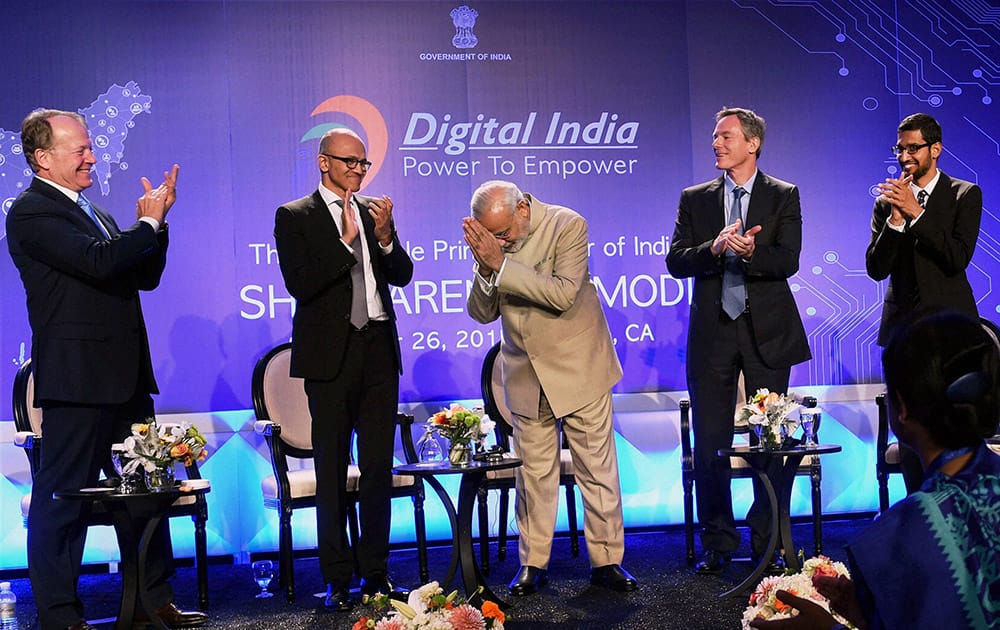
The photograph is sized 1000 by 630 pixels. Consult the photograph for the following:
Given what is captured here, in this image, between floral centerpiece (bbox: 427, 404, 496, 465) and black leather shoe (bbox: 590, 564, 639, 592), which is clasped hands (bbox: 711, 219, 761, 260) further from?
black leather shoe (bbox: 590, 564, 639, 592)

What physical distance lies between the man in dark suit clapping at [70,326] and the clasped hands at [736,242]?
7.35 feet

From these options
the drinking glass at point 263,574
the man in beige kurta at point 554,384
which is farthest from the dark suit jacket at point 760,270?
the drinking glass at point 263,574

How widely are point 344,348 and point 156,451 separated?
2.84ft

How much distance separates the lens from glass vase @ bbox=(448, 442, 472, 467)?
414 centimetres

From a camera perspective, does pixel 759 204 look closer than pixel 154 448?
No

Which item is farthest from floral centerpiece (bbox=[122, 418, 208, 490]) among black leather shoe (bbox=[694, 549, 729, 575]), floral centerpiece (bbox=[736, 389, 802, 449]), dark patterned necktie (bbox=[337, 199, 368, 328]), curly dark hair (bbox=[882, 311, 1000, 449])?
curly dark hair (bbox=[882, 311, 1000, 449])

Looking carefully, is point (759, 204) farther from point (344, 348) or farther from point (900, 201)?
point (344, 348)

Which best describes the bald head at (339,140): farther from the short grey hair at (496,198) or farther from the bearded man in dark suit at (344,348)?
the short grey hair at (496,198)

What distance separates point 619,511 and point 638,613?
0.53 m

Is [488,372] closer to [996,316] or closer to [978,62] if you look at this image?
[996,316]

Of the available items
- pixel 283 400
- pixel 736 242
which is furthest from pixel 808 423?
pixel 283 400

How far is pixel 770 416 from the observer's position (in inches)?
174

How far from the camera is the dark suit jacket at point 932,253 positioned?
15.0ft

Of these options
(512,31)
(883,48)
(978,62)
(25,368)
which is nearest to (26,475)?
(25,368)
